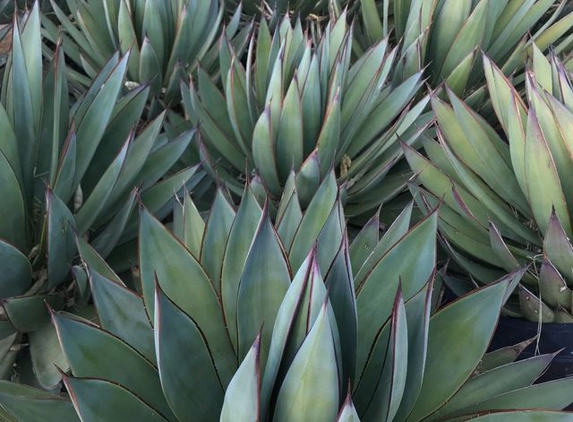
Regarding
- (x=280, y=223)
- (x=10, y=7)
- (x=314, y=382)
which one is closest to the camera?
(x=314, y=382)

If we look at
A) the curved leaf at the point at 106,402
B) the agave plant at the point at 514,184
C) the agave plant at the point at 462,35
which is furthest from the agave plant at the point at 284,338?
the agave plant at the point at 462,35

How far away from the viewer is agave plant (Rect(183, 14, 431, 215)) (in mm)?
1317

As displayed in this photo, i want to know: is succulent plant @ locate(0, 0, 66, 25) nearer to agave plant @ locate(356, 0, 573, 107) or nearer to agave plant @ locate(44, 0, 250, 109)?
agave plant @ locate(44, 0, 250, 109)

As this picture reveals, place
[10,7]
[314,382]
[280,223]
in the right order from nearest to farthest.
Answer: [314,382] < [280,223] < [10,7]

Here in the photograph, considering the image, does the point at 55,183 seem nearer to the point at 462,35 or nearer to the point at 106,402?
the point at 106,402

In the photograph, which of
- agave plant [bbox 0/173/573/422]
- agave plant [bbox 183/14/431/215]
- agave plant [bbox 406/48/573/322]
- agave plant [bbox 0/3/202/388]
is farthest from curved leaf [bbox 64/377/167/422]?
agave plant [bbox 406/48/573/322]

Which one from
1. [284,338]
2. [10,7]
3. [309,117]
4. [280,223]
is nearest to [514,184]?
[309,117]

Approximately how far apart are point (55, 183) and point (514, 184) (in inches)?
33.7

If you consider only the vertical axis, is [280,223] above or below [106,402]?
above

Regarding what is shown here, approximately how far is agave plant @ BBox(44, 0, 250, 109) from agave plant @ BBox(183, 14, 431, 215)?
155 mm

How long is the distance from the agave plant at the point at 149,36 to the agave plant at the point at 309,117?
155 mm

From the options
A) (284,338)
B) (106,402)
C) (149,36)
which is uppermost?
(149,36)

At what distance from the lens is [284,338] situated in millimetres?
675

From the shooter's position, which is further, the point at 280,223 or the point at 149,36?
the point at 149,36
